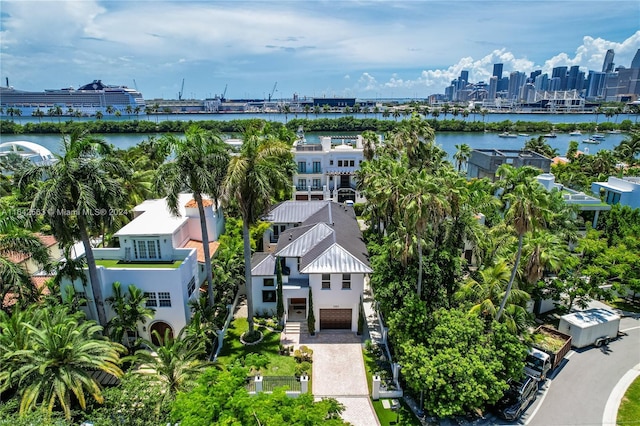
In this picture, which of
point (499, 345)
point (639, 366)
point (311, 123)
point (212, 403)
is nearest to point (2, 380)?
point (212, 403)

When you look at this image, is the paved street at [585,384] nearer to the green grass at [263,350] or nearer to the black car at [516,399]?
the black car at [516,399]

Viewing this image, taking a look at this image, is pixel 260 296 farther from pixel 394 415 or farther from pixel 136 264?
pixel 394 415

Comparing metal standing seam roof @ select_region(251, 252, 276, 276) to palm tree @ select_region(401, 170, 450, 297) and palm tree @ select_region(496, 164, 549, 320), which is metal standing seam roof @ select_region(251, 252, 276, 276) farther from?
palm tree @ select_region(496, 164, 549, 320)

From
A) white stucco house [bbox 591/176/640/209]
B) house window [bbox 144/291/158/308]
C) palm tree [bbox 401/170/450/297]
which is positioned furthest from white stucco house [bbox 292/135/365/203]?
palm tree [bbox 401/170/450/297]

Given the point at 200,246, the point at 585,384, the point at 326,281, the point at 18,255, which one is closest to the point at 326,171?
the point at 200,246

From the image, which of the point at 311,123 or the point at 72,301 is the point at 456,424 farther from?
the point at 311,123

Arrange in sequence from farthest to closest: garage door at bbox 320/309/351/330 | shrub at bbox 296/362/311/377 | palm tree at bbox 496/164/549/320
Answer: garage door at bbox 320/309/351/330, shrub at bbox 296/362/311/377, palm tree at bbox 496/164/549/320

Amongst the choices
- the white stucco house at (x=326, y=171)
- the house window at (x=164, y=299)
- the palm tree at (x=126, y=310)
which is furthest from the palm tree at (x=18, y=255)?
the white stucco house at (x=326, y=171)
